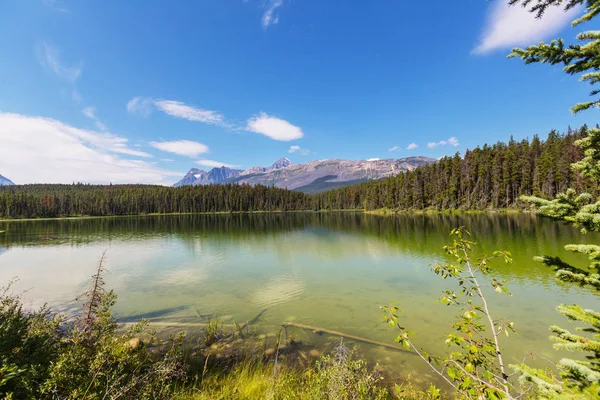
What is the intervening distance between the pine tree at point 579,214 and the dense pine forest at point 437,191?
32688mm

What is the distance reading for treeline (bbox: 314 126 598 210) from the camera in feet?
260

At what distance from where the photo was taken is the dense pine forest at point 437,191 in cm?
8225

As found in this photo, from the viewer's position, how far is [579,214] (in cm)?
358

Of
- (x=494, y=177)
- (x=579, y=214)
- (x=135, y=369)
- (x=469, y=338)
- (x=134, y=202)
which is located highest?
(x=494, y=177)

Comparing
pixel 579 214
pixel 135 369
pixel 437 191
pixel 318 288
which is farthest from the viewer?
pixel 437 191

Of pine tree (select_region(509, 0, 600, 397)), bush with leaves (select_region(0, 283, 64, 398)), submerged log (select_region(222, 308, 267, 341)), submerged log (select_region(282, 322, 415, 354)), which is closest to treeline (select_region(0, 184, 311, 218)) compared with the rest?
submerged log (select_region(222, 308, 267, 341))

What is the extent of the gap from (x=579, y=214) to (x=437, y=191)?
4625 inches

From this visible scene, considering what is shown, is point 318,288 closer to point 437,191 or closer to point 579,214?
point 579,214

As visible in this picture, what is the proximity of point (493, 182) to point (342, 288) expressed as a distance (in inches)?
4018

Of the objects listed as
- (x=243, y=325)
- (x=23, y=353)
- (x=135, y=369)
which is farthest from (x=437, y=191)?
(x=23, y=353)

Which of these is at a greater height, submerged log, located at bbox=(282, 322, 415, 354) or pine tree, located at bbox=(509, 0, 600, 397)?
pine tree, located at bbox=(509, 0, 600, 397)

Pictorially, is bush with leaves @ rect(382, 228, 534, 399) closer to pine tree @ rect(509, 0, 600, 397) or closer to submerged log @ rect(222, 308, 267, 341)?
pine tree @ rect(509, 0, 600, 397)

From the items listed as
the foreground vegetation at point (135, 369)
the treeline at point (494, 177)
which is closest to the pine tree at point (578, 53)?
the foreground vegetation at point (135, 369)

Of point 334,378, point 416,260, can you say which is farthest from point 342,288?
point 334,378
